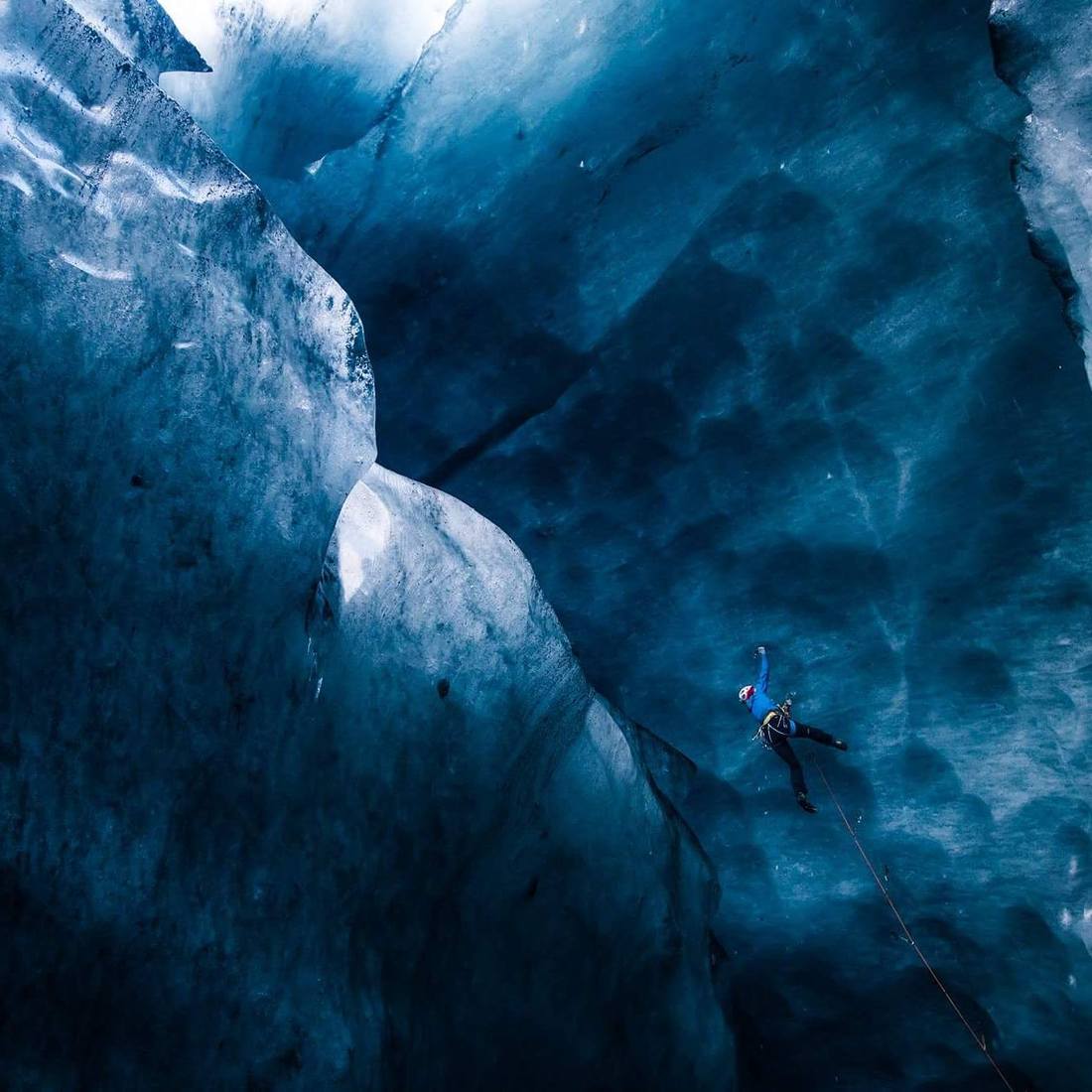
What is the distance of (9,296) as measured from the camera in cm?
233

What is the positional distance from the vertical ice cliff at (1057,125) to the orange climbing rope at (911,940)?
114 inches

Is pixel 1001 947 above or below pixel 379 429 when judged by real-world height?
above

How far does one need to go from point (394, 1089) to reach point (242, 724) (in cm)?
163

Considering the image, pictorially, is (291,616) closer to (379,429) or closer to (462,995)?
(462,995)

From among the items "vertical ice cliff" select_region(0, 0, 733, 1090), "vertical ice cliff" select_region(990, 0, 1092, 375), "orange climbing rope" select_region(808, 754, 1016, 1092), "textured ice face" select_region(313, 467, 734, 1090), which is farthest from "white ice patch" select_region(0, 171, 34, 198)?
"orange climbing rope" select_region(808, 754, 1016, 1092)

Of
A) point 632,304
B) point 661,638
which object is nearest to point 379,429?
point 632,304

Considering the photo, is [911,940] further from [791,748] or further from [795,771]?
[791,748]

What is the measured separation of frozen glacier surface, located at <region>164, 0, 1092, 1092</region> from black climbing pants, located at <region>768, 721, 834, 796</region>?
196mm

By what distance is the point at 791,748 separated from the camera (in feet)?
16.1

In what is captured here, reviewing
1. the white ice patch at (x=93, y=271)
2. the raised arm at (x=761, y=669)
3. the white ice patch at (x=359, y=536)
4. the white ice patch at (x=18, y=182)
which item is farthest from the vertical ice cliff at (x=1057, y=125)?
the white ice patch at (x=18, y=182)

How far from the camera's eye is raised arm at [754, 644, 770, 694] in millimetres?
4668

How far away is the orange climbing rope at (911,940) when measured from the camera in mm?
4902

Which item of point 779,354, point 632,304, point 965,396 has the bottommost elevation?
point 632,304

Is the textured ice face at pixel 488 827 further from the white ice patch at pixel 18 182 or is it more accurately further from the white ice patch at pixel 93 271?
the white ice patch at pixel 18 182
